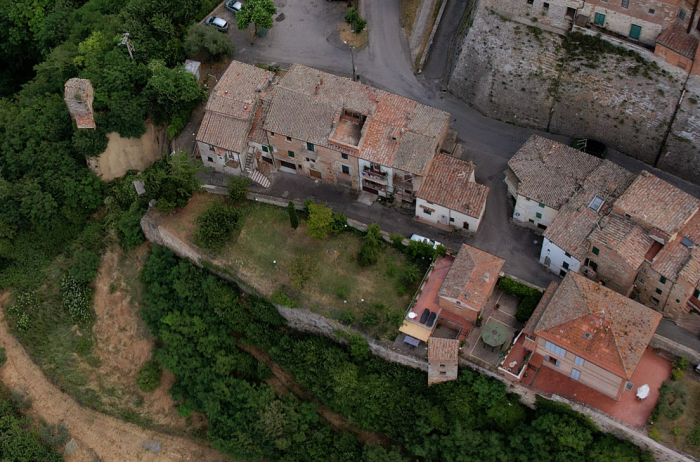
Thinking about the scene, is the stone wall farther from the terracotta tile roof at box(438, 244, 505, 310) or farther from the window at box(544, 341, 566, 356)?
the window at box(544, 341, 566, 356)

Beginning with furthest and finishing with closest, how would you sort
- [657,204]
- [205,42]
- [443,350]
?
[205,42] < [657,204] < [443,350]

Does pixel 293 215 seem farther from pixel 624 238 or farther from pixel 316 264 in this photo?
pixel 624 238

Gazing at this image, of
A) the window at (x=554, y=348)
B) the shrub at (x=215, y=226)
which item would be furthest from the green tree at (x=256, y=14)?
the window at (x=554, y=348)

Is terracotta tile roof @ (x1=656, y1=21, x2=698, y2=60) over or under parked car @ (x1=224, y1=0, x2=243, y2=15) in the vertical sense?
over

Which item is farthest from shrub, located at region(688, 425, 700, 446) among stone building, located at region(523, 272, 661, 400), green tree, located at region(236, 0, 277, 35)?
green tree, located at region(236, 0, 277, 35)

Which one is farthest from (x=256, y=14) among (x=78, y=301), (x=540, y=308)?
(x=540, y=308)

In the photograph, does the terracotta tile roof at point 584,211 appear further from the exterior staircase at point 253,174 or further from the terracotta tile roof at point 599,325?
the exterior staircase at point 253,174
